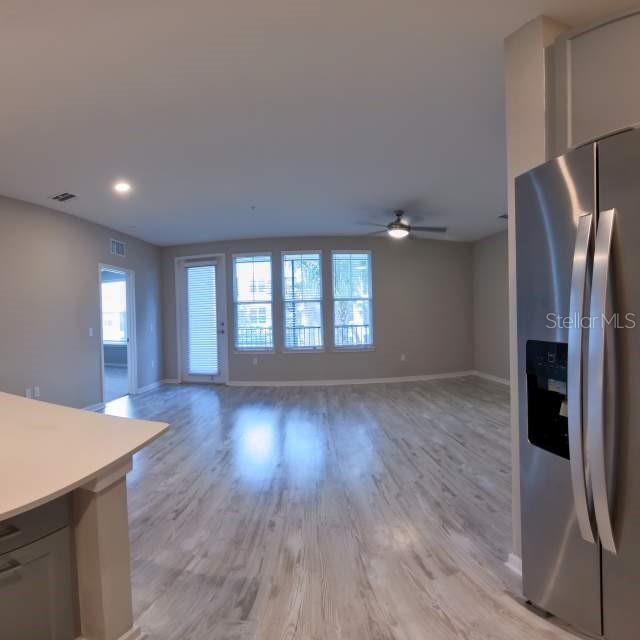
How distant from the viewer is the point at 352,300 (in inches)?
261

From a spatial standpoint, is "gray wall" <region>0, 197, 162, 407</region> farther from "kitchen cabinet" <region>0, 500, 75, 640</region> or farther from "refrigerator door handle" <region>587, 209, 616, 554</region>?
"refrigerator door handle" <region>587, 209, 616, 554</region>

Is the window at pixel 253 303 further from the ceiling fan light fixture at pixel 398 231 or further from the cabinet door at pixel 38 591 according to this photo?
the cabinet door at pixel 38 591

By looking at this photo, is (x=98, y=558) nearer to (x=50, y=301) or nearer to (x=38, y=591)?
(x=38, y=591)

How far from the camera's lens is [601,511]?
114 centimetres

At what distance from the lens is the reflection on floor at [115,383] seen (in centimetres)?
591

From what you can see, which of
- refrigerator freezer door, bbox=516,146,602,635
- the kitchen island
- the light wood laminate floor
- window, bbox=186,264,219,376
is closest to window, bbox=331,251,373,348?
window, bbox=186,264,219,376

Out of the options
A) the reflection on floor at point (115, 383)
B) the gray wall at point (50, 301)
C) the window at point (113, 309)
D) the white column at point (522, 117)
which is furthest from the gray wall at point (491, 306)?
the window at point (113, 309)

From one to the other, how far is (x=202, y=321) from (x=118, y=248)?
1892 mm

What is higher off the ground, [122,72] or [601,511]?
[122,72]

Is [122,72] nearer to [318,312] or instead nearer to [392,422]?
[392,422]

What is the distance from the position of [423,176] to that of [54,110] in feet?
10.2

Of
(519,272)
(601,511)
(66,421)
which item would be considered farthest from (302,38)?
(601,511)

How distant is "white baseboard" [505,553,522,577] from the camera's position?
1.64 m

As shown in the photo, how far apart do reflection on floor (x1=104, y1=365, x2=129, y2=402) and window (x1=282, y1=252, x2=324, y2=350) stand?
115 inches
